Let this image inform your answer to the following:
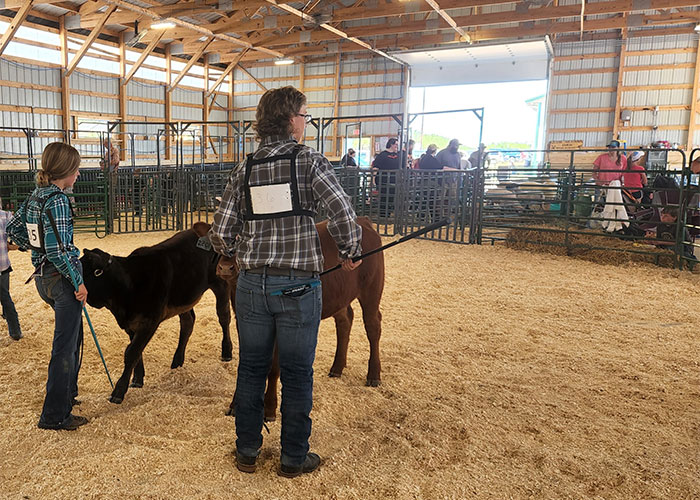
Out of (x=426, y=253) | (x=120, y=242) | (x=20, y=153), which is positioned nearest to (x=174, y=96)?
(x=20, y=153)

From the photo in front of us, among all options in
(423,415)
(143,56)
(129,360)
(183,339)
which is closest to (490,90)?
(143,56)

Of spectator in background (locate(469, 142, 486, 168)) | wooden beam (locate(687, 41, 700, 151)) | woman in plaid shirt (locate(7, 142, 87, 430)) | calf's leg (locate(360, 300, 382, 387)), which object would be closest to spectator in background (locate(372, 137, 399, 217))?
spectator in background (locate(469, 142, 486, 168))

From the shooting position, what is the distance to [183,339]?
3.69 meters

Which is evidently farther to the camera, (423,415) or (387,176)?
(387,176)

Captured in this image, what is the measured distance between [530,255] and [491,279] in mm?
2018

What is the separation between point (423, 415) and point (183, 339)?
5.58 ft

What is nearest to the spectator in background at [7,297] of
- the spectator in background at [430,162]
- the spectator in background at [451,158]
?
the spectator in background at [430,162]

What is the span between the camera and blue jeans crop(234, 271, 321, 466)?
6.97ft

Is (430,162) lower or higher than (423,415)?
higher

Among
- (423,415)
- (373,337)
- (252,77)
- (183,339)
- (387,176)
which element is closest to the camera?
(423,415)

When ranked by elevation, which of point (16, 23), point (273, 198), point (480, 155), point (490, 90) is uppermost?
point (16, 23)

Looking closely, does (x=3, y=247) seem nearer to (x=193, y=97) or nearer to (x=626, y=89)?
(x=626, y=89)

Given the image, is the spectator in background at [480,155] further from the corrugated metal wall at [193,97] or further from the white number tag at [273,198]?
the white number tag at [273,198]

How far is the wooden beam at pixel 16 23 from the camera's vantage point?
13.5 meters
